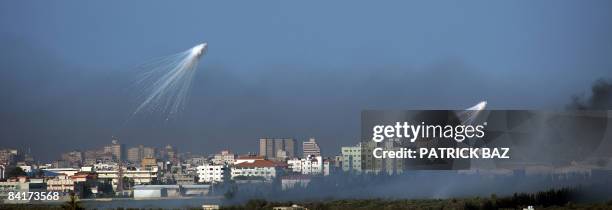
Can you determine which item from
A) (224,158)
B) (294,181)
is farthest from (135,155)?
(294,181)

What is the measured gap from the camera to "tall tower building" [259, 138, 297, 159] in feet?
199

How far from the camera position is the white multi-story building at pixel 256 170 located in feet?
172

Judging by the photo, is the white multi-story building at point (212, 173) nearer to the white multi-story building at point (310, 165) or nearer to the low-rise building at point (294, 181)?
the white multi-story building at point (310, 165)

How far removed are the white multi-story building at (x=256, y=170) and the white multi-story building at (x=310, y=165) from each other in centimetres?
75

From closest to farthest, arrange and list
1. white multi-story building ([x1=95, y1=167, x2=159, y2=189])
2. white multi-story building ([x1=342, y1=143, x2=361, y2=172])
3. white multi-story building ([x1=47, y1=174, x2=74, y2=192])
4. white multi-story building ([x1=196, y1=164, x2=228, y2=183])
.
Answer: white multi-story building ([x1=342, y1=143, x2=361, y2=172]) < white multi-story building ([x1=47, y1=174, x2=74, y2=192]) < white multi-story building ([x1=196, y1=164, x2=228, y2=183]) < white multi-story building ([x1=95, y1=167, x2=159, y2=189])

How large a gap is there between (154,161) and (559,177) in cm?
3442

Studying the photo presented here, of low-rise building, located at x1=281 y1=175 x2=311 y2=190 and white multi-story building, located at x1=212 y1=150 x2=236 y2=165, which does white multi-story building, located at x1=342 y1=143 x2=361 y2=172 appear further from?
white multi-story building, located at x1=212 y1=150 x2=236 y2=165

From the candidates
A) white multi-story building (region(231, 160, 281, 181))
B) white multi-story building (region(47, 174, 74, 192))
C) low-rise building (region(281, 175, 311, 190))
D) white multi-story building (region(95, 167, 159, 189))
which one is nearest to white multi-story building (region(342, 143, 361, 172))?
low-rise building (region(281, 175, 311, 190))

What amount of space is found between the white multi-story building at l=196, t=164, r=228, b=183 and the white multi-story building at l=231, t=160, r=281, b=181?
18.1 inches

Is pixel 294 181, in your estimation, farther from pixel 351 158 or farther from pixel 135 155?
pixel 135 155

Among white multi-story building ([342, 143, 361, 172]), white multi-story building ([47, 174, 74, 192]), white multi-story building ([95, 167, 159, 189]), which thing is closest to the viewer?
white multi-story building ([342, 143, 361, 172])

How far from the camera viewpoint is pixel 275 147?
6147 centimetres

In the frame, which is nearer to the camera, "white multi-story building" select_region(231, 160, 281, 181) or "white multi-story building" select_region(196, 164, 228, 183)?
"white multi-story building" select_region(231, 160, 281, 181)

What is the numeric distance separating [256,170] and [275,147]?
6.78 metres
